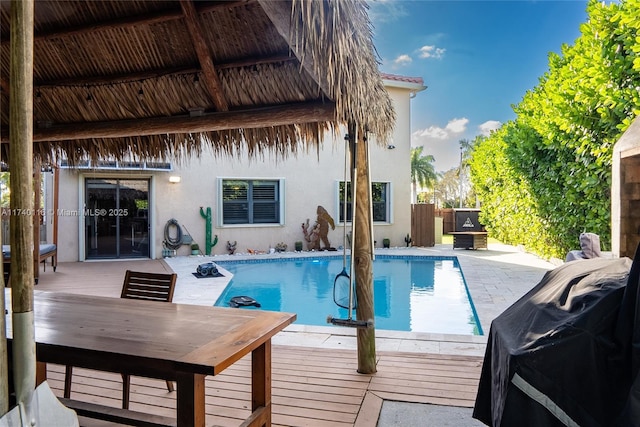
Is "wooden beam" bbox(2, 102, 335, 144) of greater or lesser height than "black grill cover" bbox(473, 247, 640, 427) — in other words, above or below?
above

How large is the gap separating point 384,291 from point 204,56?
6.09 meters

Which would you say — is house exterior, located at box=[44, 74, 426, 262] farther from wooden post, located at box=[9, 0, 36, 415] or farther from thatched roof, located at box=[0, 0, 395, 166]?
wooden post, located at box=[9, 0, 36, 415]

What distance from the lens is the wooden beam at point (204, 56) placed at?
2.99m

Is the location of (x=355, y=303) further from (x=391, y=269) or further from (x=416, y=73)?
(x=416, y=73)

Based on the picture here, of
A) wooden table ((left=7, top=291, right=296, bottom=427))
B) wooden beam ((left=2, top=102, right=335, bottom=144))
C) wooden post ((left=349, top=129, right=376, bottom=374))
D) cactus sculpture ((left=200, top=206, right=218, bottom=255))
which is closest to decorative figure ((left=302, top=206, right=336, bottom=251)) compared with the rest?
cactus sculpture ((left=200, top=206, right=218, bottom=255))

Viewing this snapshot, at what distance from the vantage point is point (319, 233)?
13.2 m

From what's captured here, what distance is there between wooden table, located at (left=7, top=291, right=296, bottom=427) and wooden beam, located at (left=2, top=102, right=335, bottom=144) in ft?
5.85

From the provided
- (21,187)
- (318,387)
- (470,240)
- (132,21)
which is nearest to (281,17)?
(21,187)

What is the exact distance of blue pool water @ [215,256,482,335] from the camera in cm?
604

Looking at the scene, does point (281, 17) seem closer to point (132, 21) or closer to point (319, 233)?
point (132, 21)

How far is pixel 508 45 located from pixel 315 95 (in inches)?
1129

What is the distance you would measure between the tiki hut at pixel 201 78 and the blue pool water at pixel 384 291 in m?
2.93

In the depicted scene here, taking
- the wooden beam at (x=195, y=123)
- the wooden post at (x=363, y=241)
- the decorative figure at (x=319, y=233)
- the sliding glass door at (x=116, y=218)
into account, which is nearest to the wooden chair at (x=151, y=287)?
the wooden post at (x=363, y=241)

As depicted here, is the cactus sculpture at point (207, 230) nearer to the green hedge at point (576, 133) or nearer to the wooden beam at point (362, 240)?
the green hedge at point (576, 133)
